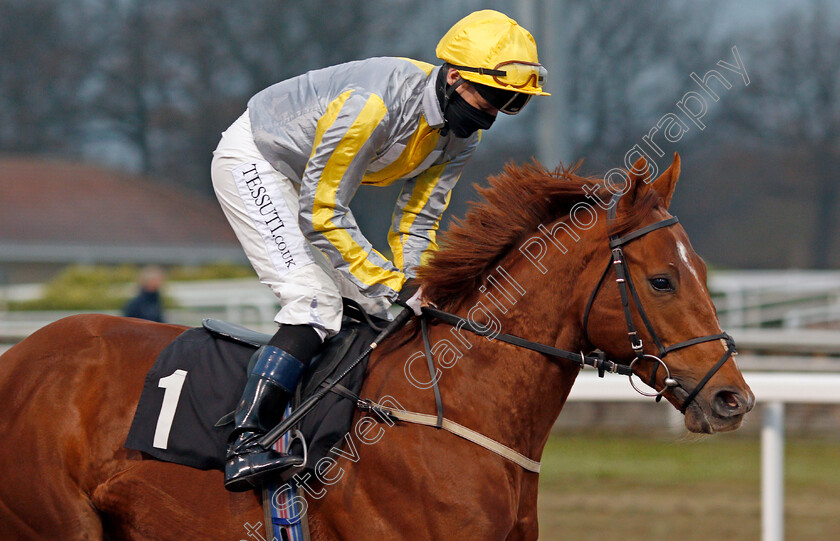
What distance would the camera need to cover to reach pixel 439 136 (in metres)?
2.78

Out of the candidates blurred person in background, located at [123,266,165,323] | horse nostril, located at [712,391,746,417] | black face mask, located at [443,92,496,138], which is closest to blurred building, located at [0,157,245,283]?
blurred person in background, located at [123,266,165,323]

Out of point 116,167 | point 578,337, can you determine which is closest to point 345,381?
point 578,337

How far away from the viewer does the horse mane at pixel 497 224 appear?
8.47 ft

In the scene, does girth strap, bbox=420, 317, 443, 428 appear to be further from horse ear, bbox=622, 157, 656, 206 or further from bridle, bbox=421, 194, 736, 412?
horse ear, bbox=622, 157, 656, 206

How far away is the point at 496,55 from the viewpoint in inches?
100

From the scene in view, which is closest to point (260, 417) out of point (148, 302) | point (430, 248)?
point (430, 248)

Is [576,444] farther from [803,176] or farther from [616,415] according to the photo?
[803,176]

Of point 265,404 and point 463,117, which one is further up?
point 463,117

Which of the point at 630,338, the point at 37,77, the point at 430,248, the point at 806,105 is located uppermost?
the point at 37,77

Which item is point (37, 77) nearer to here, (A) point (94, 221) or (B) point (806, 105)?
(A) point (94, 221)

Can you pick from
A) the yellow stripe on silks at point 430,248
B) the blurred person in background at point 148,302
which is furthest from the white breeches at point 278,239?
the blurred person in background at point 148,302

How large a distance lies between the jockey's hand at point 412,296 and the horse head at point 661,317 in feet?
1.54

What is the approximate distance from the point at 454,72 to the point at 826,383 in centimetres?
249

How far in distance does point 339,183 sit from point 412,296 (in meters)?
0.39
